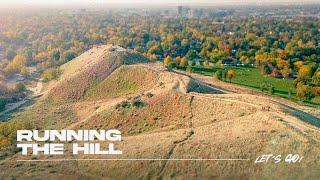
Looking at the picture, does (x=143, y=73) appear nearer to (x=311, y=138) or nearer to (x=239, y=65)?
(x=311, y=138)

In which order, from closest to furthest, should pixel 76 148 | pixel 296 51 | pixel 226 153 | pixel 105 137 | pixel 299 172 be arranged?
pixel 299 172 < pixel 226 153 < pixel 76 148 < pixel 105 137 < pixel 296 51

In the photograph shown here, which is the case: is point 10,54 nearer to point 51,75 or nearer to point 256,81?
point 51,75

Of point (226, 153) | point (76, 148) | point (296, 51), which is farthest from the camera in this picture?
point (296, 51)

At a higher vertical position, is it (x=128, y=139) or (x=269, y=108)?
(x=269, y=108)

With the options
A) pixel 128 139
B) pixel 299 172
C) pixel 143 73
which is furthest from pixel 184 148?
pixel 143 73

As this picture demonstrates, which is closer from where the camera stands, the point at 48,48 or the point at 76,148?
the point at 76,148

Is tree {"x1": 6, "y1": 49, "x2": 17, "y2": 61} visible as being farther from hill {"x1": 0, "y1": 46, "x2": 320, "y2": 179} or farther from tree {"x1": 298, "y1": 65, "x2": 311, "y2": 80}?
tree {"x1": 298, "y1": 65, "x2": 311, "y2": 80}

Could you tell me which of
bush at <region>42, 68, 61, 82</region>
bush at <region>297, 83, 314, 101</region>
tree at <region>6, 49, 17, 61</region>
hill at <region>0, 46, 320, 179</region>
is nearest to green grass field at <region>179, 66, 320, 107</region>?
bush at <region>297, 83, 314, 101</region>
